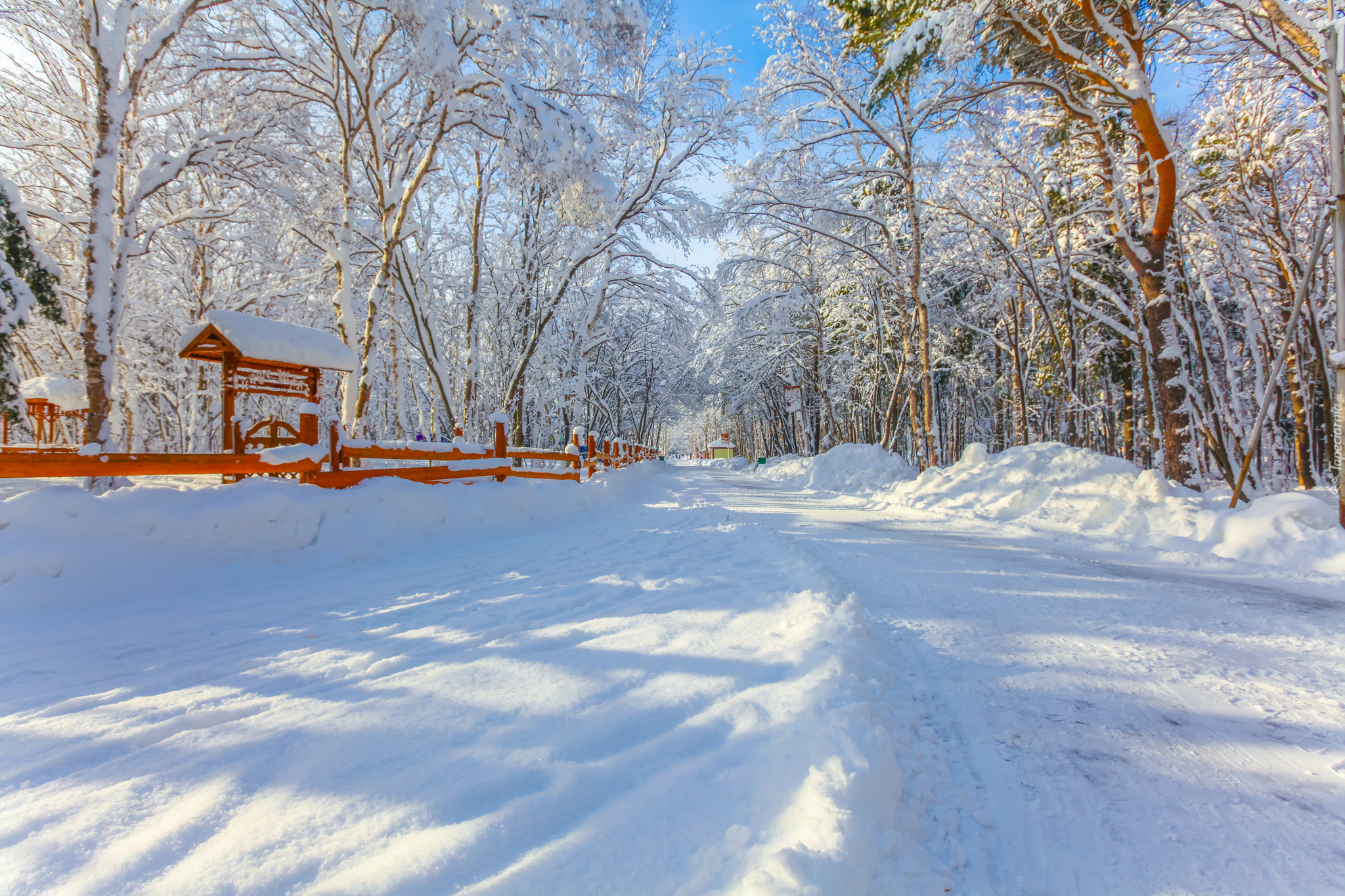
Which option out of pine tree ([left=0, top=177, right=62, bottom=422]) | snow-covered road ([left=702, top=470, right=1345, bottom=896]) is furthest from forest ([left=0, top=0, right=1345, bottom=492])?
snow-covered road ([left=702, top=470, right=1345, bottom=896])

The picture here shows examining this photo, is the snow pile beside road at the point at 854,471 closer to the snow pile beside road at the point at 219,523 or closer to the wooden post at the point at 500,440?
the wooden post at the point at 500,440

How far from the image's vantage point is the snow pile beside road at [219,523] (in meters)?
4.16

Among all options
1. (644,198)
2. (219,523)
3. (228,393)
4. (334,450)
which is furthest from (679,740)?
(644,198)

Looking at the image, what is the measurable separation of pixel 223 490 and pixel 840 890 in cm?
625

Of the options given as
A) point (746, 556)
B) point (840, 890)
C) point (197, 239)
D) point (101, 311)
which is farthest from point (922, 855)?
point (197, 239)

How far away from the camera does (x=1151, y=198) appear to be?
9.62 metres

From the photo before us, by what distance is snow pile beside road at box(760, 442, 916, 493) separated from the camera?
1388 cm

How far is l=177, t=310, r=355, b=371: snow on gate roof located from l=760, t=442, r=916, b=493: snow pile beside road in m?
11.8

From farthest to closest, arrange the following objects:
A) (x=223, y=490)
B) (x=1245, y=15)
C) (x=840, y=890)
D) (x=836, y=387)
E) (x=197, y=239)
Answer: (x=836, y=387) → (x=197, y=239) → (x=1245, y=15) → (x=223, y=490) → (x=840, y=890)

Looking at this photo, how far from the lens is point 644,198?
12438mm

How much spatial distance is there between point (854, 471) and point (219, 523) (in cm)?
1398

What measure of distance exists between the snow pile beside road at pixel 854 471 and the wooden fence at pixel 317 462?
26.1 feet

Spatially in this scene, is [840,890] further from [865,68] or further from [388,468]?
[865,68]

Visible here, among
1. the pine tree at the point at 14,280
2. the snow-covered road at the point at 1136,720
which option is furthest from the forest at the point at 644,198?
the snow-covered road at the point at 1136,720
